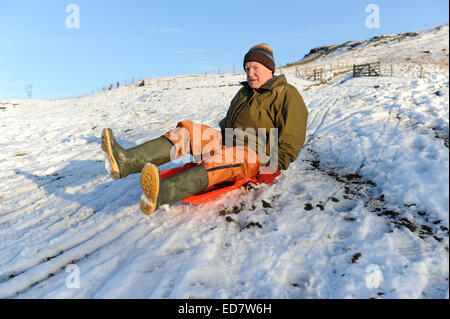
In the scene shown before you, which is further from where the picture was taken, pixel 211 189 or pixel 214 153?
pixel 211 189

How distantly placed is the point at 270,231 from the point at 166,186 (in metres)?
0.91

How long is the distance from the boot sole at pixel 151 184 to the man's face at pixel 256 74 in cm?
156

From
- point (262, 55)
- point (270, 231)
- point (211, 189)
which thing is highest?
point (262, 55)

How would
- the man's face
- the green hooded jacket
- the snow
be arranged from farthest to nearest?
the man's face
the green hooded jacket
the snow

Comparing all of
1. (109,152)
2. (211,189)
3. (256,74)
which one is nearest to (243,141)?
(211,189)

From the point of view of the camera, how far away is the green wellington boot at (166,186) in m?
2.06

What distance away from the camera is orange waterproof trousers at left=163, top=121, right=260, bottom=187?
2457 mm

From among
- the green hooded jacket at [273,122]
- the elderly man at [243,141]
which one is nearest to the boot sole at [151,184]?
the elderly man at [243,141]

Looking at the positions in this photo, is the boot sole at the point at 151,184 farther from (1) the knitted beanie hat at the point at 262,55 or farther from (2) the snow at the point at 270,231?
(1) the knitted beanie hat at the point at 262,55

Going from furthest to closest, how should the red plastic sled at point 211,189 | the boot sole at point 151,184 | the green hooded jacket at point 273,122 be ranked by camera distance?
the green hooded jacket at point 273,122 < the red plastic sled at point 211,189 < the boot sole at point 151,184

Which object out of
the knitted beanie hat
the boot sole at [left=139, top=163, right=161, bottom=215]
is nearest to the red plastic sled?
the boot sole at [left=139, top=163, right=161, bottom=215]

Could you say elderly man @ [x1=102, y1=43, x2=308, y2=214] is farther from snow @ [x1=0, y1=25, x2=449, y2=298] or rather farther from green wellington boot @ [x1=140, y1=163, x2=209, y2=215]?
snow @ [x1=0, y1=25, x2=449, y2=298]

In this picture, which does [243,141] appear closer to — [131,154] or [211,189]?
[211,189]

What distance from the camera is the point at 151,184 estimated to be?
2.06 m
